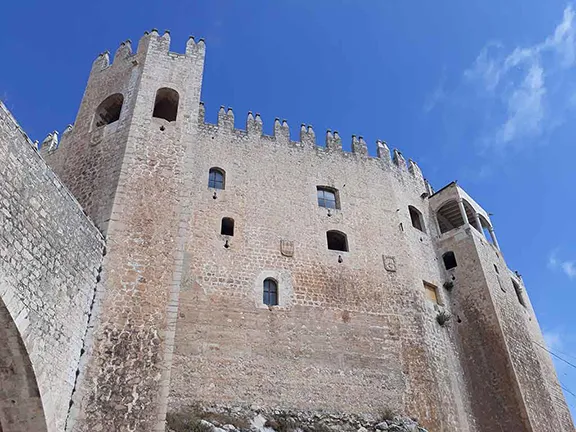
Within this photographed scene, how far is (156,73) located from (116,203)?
4566mm

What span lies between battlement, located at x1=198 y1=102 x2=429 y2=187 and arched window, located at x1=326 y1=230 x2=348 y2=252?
12.2 ft

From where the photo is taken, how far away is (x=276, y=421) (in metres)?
11.8

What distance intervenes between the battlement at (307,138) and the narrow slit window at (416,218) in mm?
1808

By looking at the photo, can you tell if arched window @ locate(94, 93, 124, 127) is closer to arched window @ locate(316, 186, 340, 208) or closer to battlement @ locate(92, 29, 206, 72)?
battlement @ locate(92, 29, 206, 72)

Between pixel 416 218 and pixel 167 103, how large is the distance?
10.7 m

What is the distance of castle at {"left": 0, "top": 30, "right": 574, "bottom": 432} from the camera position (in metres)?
7.45

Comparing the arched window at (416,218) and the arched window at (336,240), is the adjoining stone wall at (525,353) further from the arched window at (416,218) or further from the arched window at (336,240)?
the arched window at (336,240)

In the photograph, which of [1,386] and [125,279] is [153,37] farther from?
[1,386]

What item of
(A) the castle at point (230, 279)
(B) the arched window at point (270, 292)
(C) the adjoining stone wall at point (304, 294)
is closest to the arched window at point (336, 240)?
(A) the castle at point (230, 279)

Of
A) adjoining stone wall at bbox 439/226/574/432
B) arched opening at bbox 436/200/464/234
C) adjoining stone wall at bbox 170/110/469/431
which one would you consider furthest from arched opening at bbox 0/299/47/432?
arched opening at bbox 436/200/464/234

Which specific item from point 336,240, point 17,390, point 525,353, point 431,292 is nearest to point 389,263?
point 336,240

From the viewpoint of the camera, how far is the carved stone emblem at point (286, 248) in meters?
15.3

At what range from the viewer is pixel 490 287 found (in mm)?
16984

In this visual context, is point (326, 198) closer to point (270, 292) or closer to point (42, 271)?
point (270, 292)
